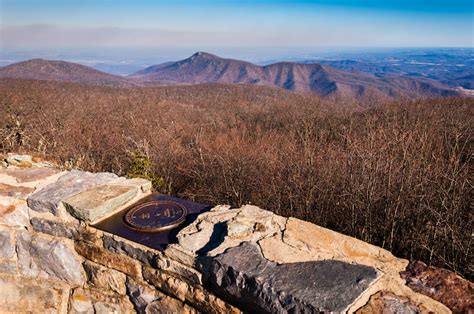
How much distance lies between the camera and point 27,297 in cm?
317

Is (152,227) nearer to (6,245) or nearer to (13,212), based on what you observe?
(13,212)

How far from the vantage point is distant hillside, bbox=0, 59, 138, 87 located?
2584 inches

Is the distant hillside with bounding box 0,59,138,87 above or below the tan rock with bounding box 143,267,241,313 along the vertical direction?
above

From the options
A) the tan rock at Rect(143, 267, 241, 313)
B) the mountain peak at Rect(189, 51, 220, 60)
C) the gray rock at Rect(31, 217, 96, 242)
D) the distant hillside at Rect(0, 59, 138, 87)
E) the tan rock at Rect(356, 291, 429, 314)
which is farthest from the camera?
the mountain peak at Rect(189, 51, 220, 60)

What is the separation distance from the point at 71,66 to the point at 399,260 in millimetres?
86318

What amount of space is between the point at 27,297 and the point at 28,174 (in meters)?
1.36

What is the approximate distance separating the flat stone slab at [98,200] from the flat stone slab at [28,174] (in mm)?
765

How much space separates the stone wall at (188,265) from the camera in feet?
6.75

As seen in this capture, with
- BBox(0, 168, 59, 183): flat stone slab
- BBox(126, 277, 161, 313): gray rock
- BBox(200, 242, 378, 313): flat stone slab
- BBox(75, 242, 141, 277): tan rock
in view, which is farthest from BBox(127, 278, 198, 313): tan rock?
BBox(0, 168, 59, 183): flat stone slab

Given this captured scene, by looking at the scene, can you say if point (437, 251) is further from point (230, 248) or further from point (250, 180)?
point (250, 180)

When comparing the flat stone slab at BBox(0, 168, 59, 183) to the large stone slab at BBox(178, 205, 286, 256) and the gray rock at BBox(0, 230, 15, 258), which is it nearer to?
the gray rock at BBox(0, 230, 15, 258)

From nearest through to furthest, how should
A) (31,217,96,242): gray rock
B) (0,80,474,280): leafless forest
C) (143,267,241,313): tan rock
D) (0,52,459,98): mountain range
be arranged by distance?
1. (143,267,241,313): tan rock
2. (31,217,96,242): gray rock
3. (0,80,474,280): leafless forest
4. (0,52,459,98): mountain range

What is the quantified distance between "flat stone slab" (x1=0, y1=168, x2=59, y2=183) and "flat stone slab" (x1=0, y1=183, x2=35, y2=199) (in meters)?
0.17

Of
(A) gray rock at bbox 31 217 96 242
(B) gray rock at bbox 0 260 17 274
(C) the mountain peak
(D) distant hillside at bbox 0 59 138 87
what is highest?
(C) the mountain peak
